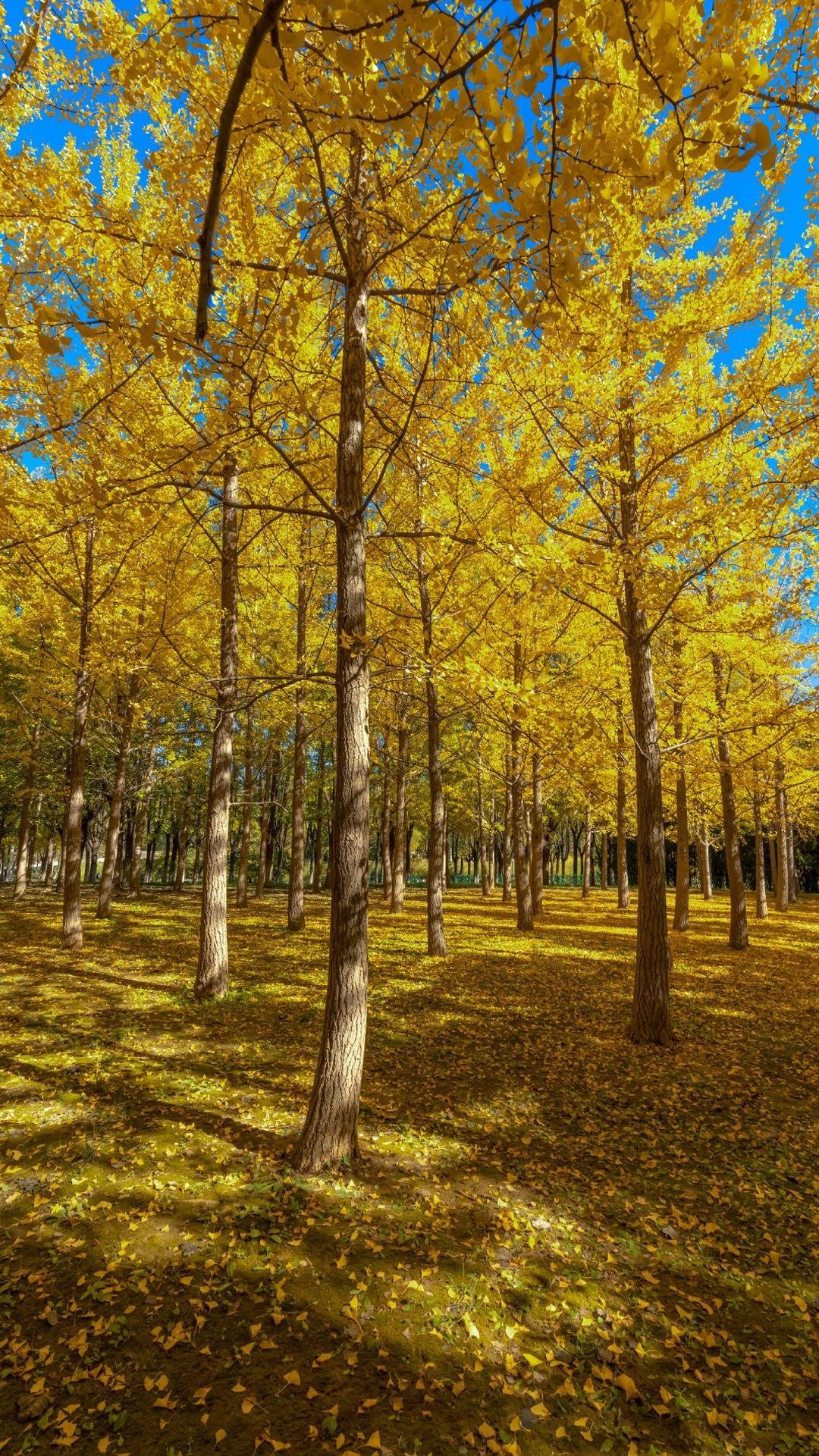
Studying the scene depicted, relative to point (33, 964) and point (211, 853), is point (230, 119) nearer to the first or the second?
point (211, 853)

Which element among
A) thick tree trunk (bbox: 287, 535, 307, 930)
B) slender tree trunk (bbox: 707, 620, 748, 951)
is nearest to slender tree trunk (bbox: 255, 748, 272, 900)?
thick tree trunk (bbox: 287, 535, 307, 930)

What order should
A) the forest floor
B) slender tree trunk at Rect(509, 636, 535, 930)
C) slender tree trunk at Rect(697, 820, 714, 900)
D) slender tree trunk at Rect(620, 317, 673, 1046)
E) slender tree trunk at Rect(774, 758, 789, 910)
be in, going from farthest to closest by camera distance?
slender tree trunk at Rect(697, 820, 714, 900), slender tree trunk at Rect(774, 758, 789, 910), slender tree trunk at Rect(509, 636, 535, 930), slender tree trunk at Rect(620, 317, 673, 1046), the forest floor

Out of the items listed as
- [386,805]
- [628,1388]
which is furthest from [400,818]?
[628,1388]

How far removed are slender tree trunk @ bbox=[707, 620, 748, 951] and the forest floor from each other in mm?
5730

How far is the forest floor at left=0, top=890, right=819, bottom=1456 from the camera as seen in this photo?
2.45m

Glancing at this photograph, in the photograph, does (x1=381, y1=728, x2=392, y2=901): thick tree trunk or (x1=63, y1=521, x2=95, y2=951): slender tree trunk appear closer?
(x1=63, y1=521, x2=95, y2=951): slender tree trunk

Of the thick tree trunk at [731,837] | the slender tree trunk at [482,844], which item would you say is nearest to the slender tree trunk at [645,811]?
the thick tree trunk at [731,837]

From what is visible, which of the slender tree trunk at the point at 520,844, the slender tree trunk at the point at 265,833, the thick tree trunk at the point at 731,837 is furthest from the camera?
the slender tree trunk at the point at 265,833

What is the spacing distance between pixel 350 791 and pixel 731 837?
12.0m

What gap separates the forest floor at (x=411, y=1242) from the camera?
2.45 m

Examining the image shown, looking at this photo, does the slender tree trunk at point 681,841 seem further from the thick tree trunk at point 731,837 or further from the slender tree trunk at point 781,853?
the slender tree trunk at point 781,853

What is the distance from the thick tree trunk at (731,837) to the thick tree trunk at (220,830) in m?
9.33

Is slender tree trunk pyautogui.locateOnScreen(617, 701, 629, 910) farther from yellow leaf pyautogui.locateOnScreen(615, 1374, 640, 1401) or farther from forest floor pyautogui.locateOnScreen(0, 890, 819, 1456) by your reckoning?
yellow leaf pyautogui.locateOnScreen(615, 1374, 640, 1401)

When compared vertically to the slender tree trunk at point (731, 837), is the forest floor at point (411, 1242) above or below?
below
